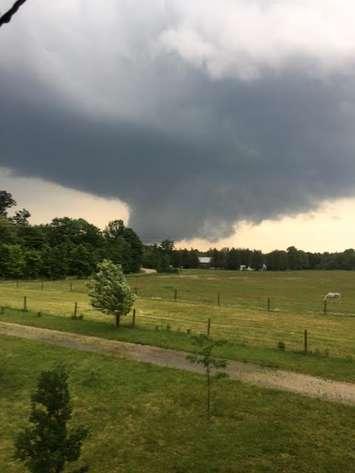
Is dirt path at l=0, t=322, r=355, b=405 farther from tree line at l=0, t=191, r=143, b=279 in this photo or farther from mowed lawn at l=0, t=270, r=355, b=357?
tree line at l=0, t=191, r=143, b=279

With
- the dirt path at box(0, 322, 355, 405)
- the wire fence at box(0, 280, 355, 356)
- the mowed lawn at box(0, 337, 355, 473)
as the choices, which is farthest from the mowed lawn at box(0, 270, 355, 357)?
the mowed lawn at box(0, 337, 355, 473)

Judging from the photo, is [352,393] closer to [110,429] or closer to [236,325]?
[110,429]

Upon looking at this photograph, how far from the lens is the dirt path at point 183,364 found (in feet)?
72.0

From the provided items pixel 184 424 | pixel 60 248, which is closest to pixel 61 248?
pixel 60 248

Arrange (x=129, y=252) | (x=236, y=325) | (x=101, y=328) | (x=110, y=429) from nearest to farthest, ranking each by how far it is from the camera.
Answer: (x=110, y=429) < (x=101, y=328) < (x=236, y=325) < (x=129, y=252)

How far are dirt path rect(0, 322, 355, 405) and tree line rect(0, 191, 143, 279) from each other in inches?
2298

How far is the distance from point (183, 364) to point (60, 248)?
99.0 metres

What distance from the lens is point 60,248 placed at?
121062 mm

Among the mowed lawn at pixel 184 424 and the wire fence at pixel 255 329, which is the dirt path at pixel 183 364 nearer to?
the mowed lawn at pixel 184 424

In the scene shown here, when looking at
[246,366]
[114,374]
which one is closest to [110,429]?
[114,374]

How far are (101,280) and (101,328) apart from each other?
11.2ft

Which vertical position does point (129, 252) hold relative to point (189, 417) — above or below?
above

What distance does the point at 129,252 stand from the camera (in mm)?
149250

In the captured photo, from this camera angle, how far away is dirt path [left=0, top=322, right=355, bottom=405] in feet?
72.0
